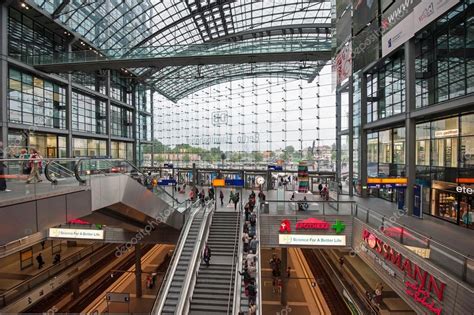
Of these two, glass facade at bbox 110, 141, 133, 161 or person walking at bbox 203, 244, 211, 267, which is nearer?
person walking at bbox 203, 244, 211, 267

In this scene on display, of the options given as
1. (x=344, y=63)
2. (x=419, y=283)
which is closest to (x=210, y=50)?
(x=344, y=63)

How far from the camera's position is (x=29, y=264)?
16.0 m

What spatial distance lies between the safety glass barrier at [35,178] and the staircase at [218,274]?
6.26 metres

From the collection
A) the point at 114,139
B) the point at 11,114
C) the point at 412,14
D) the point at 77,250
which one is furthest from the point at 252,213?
the point at 114,139

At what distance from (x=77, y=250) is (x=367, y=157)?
22650mm

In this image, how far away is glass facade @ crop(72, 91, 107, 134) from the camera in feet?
86.0

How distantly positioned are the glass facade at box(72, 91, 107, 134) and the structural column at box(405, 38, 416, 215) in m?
27.0

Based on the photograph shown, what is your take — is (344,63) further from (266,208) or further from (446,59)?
(266,208)

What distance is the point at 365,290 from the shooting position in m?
12.2

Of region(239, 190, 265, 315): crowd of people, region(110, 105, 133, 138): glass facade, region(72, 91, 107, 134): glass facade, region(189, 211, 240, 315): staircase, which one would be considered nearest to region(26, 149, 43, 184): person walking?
region(189, 211, 240, 315): staircase

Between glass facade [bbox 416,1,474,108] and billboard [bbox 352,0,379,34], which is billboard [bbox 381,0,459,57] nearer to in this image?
billboard [bbox 352,0,379,34]

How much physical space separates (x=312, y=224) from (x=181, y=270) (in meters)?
6.45

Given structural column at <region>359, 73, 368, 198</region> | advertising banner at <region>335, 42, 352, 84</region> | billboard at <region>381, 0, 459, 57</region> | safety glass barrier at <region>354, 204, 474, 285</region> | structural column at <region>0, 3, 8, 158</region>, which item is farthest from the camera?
structural column at <region>359, 73, 368, 198</region>

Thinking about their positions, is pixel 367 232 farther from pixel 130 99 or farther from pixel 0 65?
pixel 130 99
